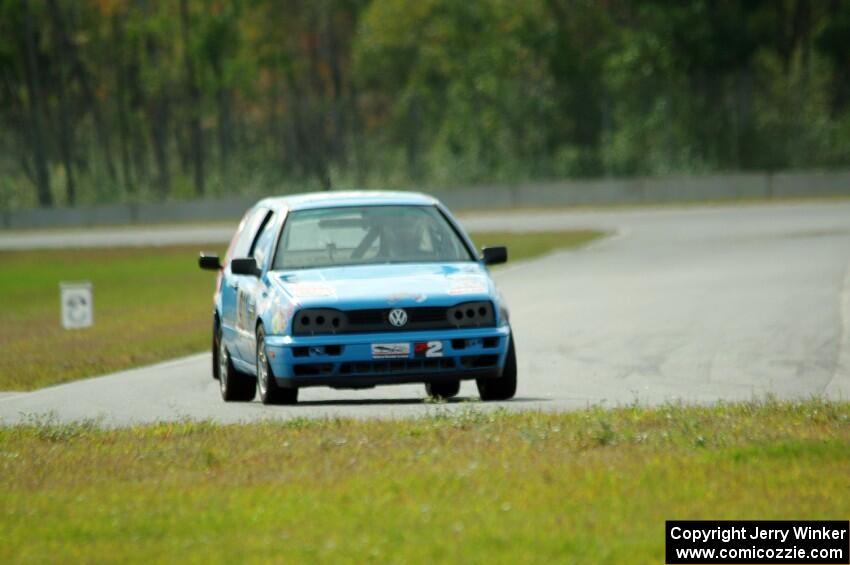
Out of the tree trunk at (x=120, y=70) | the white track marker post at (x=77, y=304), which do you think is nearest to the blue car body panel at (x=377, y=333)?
the white track marker post at (x=77, y=304)

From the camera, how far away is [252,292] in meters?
15.0

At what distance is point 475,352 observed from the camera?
46.0ft

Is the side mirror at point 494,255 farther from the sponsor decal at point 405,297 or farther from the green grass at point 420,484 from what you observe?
the green grass at point 420,484

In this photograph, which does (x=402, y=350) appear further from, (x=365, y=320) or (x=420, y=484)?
(x=420, y=484)

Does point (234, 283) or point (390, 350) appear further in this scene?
point (234, 283)

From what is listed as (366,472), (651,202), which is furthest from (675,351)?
(651,202)

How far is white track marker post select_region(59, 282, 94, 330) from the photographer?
85.5 feet

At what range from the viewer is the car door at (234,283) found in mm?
15828

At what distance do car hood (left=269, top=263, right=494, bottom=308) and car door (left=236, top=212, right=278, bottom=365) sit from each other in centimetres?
34

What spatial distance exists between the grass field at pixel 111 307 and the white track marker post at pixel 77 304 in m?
0.17

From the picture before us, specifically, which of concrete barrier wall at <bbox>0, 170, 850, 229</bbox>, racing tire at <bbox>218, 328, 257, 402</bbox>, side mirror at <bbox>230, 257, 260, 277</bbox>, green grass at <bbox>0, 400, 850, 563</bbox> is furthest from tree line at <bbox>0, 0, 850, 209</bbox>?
green grass at <bbox>0, 400, 850, 563</bbox>

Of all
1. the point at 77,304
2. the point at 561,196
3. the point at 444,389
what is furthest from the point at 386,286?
the point at 561,196

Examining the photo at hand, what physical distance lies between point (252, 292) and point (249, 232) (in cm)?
134

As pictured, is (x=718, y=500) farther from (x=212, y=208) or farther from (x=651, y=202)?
(x=212, y=208)
